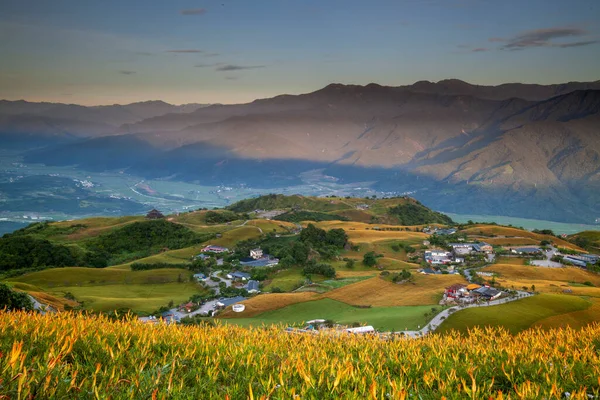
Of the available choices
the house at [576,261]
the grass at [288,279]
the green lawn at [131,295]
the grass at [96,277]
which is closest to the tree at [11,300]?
the green lawn at [131,295]

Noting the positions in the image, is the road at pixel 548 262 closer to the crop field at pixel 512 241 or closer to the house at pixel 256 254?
the crop field at pixel 512 241

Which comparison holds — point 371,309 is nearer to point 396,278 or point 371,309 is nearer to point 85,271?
point 396,278

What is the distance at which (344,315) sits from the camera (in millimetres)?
43844

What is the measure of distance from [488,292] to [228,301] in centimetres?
3166

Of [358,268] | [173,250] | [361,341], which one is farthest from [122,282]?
[361,341]

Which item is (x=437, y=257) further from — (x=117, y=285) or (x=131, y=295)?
(x=117, y=285)

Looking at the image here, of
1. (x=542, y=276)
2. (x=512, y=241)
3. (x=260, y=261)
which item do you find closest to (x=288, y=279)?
(x=260, y=261)

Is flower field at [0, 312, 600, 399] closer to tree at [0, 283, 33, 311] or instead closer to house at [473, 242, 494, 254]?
tree at [0, 283, 33, 311]

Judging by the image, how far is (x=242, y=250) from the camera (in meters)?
89.4

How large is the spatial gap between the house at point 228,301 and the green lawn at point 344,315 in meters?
6.90

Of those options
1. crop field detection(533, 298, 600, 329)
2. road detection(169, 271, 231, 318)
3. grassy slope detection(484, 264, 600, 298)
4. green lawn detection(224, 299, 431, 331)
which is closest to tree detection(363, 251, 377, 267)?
grassy slope detection(484, 264, 600, 298)

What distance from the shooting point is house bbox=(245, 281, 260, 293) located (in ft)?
202

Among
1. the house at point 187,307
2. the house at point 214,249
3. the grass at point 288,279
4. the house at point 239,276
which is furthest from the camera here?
the house at point 214,249

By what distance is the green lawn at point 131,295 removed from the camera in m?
50.3
